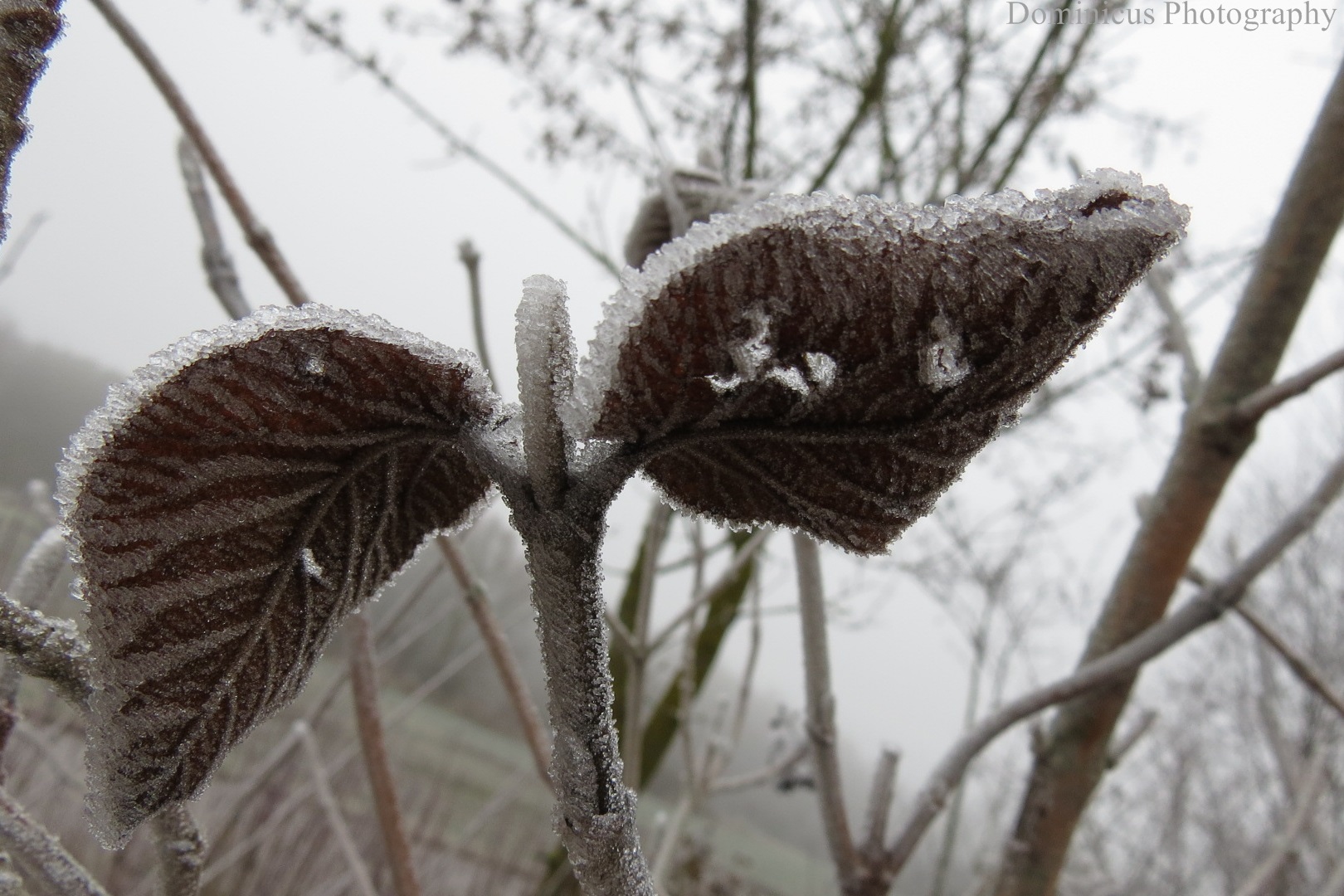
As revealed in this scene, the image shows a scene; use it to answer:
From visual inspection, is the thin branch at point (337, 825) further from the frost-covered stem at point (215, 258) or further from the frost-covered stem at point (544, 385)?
the frost-covered stem at point (544, 385)

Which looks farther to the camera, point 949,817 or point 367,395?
point 949,817

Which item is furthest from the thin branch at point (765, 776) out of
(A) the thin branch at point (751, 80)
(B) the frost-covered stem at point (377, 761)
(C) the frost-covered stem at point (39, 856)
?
(A) the thin branch at point (751, 80)

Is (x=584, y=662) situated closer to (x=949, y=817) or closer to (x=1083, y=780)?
(x=1083, y=780)

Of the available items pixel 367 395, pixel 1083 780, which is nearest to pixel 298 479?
pixel 367 395

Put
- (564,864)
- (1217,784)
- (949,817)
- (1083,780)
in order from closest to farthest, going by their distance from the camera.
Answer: (1083,780) < (564,864) < (949,817) < (1217,784)

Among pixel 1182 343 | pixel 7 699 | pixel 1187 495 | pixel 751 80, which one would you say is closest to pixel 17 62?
pixel 7 699

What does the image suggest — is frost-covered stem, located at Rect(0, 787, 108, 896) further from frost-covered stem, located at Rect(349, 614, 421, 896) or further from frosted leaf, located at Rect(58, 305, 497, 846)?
frost-covered stem, located at Rect(349, 614, 421, 896)

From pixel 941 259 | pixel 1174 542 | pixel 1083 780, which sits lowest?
pixel 941 259

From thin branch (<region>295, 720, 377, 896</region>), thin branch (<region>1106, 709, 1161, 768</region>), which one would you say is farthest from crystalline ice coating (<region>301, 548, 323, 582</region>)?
thin branch (<region>1106, 709, 1161, 768</region>)
